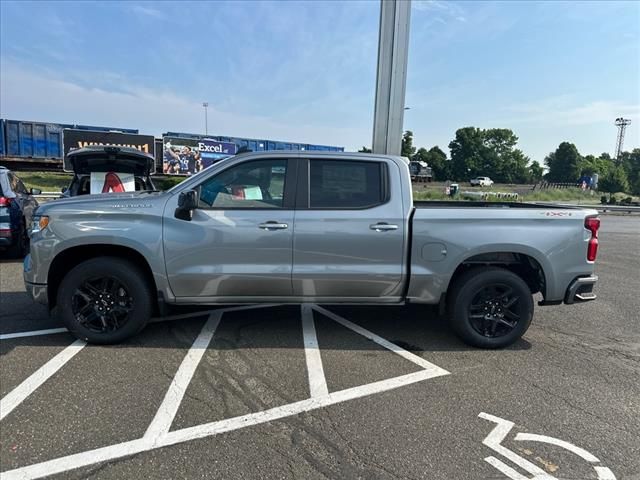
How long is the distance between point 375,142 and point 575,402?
572 centimetres

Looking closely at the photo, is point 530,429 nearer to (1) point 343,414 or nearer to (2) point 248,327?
(1) point 343,414

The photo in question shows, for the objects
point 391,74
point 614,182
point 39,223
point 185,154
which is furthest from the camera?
point 614,182

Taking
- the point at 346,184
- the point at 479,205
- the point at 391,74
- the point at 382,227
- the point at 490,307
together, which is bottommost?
the point at 490,307

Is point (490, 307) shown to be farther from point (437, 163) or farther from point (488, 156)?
point (488, 156)

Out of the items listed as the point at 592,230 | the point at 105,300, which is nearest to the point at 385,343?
the point at 592,230

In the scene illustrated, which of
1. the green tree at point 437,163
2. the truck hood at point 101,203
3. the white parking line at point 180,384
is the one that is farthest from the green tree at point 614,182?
the truck hood at point 101,203

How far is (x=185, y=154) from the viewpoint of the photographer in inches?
1244

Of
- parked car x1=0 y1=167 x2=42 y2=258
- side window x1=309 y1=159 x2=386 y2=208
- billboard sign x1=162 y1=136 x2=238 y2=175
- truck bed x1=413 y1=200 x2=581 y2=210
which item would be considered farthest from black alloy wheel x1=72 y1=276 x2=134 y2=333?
billboard sign x1=162 y1=136 x2=238 y2=175

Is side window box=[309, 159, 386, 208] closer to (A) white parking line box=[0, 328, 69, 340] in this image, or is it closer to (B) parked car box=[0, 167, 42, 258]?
(A) white parking line box=[0, 328, 69, 340]

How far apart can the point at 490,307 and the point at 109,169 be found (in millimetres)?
6620

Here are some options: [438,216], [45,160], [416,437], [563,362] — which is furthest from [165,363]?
[45,160]

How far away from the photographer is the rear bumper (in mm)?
4035

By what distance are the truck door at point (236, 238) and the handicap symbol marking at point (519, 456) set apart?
212 cm

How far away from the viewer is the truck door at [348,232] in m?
3.92
